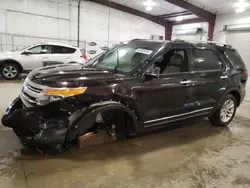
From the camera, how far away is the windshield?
3090mm

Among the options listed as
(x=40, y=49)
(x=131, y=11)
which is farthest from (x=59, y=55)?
(x=131, y=11)

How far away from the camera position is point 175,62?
3465 millimetres

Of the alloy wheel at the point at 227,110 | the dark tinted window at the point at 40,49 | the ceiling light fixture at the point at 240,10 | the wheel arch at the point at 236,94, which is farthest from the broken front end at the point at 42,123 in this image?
the ceiling light fixture at the point at 240,10

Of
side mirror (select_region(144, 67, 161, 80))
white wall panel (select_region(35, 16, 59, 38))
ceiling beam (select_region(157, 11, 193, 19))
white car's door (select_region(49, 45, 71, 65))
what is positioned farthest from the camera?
ceiling beam (select_region(157, 11, 193, 19))

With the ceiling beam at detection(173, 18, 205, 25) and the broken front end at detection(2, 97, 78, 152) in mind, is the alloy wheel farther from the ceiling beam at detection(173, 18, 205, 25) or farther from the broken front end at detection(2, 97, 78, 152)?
the ceiling beam at detection(173, 18, 205, 25)

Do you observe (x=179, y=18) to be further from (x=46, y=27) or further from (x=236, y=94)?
(x=236, y=94)

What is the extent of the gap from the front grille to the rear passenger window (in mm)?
2419

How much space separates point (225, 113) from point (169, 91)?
1.82 metres

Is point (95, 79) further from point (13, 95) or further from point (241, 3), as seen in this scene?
point (241, 3)

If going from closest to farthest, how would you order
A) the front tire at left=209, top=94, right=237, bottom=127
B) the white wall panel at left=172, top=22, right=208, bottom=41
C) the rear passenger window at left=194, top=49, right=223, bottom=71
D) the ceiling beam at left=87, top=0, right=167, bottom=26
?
the rear passenger window at left=194, top=49, right=223, bottom=71 → the front tire at left=209, top=94, right=237, bottom=127 → the ceiling beam at left=87, top=0, right=167, bottom=26 → the white wall panel at left=172, top=22, right=208, bottom=41

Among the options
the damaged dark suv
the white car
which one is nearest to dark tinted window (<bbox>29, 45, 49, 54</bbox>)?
the white car

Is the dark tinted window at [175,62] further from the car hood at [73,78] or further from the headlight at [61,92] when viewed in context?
the headlight at [61,92]

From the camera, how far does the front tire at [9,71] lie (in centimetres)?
836

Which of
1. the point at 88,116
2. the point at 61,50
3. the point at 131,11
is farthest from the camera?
the point at 131,11
